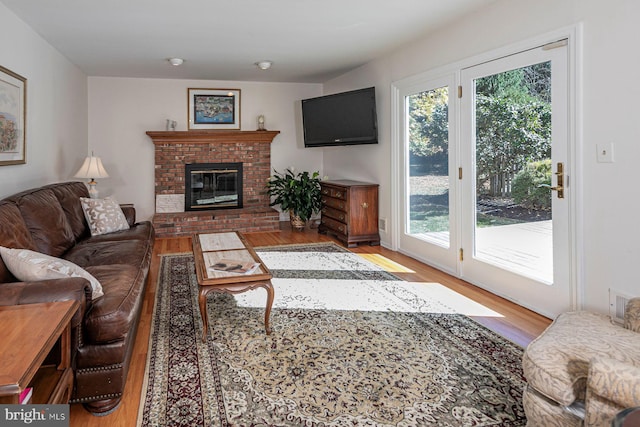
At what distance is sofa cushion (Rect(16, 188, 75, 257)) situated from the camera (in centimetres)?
288

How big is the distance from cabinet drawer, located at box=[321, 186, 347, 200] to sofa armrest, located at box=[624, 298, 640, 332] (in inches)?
144

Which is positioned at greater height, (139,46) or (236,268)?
(139,46)

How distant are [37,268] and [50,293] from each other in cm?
27

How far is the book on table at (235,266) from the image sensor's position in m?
2.61

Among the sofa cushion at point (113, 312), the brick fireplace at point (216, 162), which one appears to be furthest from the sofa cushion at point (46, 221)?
the brick fireplace at point (216, 162)

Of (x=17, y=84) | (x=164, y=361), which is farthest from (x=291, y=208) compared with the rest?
(x=164, y=361)

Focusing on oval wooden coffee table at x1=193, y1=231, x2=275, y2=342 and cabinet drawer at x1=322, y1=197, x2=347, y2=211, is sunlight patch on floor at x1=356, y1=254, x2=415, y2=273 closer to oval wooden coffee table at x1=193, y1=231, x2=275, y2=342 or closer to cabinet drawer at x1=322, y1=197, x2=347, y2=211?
cabinet drawer at x1=322, y1=197, x2=347, y2=211

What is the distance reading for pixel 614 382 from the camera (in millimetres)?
1342

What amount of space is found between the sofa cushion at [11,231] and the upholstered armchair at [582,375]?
2.36 meters

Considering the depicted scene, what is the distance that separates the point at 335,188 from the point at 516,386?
386 centimetres

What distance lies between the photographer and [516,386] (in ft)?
6.75

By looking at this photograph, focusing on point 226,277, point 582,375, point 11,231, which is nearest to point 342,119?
point 226,277

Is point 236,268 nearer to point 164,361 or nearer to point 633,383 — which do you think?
point 164,361

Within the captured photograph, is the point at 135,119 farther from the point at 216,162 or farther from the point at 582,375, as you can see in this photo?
the point at 582,375
